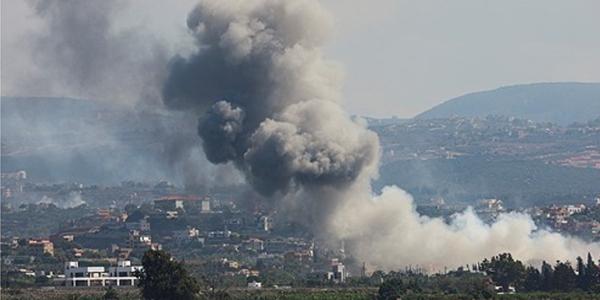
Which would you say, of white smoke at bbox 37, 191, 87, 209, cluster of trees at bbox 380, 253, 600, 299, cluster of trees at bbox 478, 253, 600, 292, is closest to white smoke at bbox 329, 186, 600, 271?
cluster of trees at bbox 380, 253, 600, 299

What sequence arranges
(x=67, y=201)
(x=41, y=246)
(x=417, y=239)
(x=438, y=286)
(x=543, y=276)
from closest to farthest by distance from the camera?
(x=543, y=276) → (x=438, y=286) → (x=417, y=239) → (x=41, y=246) → (x=67, y=201)

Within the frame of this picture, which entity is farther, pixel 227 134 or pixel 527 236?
pixel 527 236

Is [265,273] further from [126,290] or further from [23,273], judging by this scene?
[126,290]

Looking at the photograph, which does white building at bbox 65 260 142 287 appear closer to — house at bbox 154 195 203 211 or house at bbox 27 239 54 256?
house at bbox 27 239 54 256

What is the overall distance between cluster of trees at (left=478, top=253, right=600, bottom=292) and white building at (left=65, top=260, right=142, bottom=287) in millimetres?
19959

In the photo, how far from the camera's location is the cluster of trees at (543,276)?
79.6 meters

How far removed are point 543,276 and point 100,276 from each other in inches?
1093

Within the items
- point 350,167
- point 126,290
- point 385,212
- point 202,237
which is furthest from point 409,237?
point 202,237

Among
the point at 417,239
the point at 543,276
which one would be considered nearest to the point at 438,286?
the point at 543,276

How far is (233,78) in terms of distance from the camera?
93.3m

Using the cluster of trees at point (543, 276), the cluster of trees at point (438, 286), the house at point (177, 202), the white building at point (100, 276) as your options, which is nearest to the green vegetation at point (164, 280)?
the cluster of trees at point (438, 286)

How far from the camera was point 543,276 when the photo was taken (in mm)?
82312

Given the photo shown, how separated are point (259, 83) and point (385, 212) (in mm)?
10689

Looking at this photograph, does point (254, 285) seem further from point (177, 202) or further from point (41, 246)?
point (177, 202)
